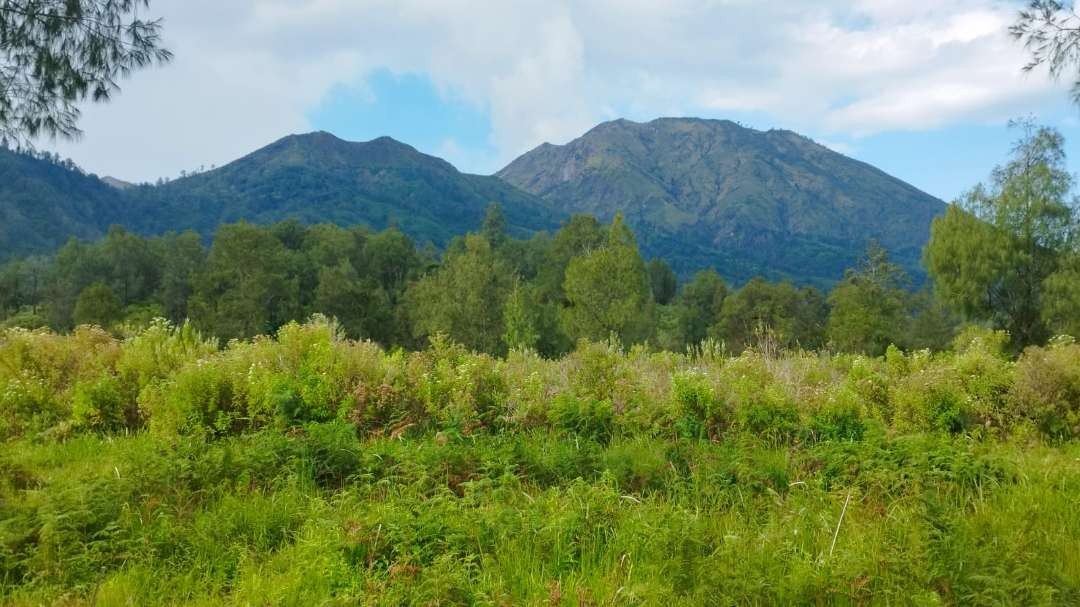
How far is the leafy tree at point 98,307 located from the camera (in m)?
46.0

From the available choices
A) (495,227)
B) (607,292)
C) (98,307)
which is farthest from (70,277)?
(607,292)

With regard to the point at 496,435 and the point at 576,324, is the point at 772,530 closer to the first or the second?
the point at 496,435

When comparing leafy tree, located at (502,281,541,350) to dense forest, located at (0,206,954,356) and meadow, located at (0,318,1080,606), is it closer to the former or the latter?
dense forest, located at (0,206,954,356)

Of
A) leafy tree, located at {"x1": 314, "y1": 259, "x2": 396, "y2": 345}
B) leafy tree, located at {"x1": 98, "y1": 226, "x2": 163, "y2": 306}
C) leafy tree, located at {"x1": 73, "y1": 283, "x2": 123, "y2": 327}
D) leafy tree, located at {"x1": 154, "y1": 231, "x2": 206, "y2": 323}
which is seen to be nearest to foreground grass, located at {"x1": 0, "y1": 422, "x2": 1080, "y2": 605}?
leafy tree, located at {"x1": 314, "y1": 259, "x2": 396, "y2": 345}

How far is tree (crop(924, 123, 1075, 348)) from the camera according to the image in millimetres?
35062

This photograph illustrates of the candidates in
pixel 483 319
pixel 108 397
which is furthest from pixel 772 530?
pixel 483 319

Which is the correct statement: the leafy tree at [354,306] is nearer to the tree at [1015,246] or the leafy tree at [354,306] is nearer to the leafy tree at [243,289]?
the leafy tree at [243,289]

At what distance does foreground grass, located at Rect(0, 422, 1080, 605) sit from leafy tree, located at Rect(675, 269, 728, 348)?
191 feet

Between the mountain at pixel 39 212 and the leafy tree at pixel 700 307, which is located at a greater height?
the mountain at pixel 39 212

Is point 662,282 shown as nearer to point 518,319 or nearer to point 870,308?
point 870,308

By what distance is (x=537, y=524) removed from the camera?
378cm

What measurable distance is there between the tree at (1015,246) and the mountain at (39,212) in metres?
148

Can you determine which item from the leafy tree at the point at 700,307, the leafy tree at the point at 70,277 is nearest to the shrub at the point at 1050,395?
the leafy tree at the point at 700,307

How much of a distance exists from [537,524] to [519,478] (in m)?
0.87
